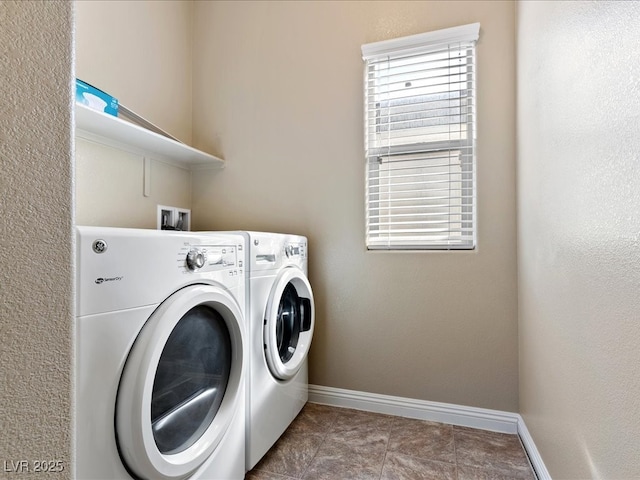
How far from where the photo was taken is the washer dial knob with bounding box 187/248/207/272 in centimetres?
95

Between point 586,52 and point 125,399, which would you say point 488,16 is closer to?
point 586,52

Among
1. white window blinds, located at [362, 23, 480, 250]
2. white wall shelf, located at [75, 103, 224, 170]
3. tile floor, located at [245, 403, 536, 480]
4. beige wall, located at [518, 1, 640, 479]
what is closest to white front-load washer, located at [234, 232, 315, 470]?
tile floor, located at [245, 403, 536, 480]

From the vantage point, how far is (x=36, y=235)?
375mm

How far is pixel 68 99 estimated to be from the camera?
1.35 feet

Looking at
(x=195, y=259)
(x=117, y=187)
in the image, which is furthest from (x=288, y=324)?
(x=117, y=187)

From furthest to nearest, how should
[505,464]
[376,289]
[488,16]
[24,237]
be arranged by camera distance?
[376,289] → [488,16] → [505,464] → [24,237]

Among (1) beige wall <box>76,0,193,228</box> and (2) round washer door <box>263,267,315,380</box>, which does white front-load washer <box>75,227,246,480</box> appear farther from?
(1) beige wall <box>76,0,193,228</box>

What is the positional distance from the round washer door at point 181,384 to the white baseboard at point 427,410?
3.06 ft

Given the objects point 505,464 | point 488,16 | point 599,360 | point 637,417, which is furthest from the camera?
point 488,16

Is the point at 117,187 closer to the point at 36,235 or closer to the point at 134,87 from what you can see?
the point at 134,87

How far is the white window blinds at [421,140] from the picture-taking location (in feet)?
5.74

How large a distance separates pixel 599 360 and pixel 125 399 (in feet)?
3.91

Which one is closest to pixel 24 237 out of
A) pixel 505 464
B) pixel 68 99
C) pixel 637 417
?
pixel 68 99

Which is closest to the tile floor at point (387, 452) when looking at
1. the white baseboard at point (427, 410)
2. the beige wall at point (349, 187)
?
the white baseboard at point (427, 410)
